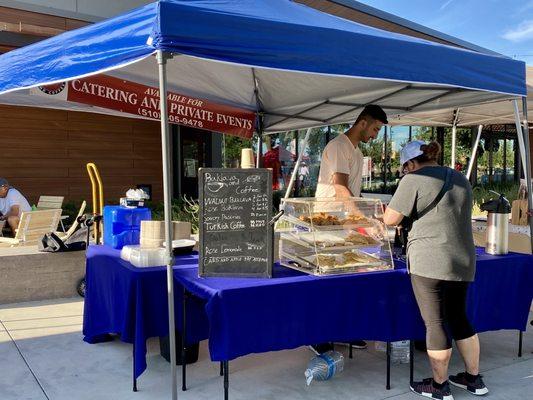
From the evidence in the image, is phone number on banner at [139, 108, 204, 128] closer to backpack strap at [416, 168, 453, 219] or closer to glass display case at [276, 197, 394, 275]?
glass display case at [276, 197, 394, 275]

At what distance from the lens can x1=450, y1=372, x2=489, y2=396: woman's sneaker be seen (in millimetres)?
3357

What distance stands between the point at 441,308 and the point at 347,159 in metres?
1.39

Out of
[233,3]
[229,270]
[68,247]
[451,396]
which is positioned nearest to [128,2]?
[68,247]

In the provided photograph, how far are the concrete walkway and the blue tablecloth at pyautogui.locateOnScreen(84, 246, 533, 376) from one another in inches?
12.4

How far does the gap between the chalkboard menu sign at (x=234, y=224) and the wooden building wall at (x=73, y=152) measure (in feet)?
30.5

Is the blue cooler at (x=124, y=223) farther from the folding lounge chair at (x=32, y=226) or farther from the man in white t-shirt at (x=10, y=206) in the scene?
the man in white t-shirt at (x=10, y=206)

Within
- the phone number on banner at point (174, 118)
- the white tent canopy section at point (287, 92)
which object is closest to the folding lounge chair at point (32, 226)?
the white tent canopy section at point (287, 92)

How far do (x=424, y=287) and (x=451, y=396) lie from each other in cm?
74

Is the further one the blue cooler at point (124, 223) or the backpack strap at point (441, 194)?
the blue cooler at point (124, 223)

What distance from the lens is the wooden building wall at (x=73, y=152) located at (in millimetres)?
10953

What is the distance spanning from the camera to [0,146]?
1080cm

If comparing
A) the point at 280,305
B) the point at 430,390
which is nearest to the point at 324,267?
the point at 280,305

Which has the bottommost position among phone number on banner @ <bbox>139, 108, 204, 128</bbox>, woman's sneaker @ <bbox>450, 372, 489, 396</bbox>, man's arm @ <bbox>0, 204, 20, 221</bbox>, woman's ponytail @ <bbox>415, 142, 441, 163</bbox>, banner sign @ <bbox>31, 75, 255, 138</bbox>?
woman's sneaker @ <bbox>450, 372, 489, 396</bbox>

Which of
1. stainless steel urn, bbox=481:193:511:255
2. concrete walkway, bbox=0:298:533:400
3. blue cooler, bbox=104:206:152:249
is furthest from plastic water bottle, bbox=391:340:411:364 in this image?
blue cooler, bbox=104:206:152:249
